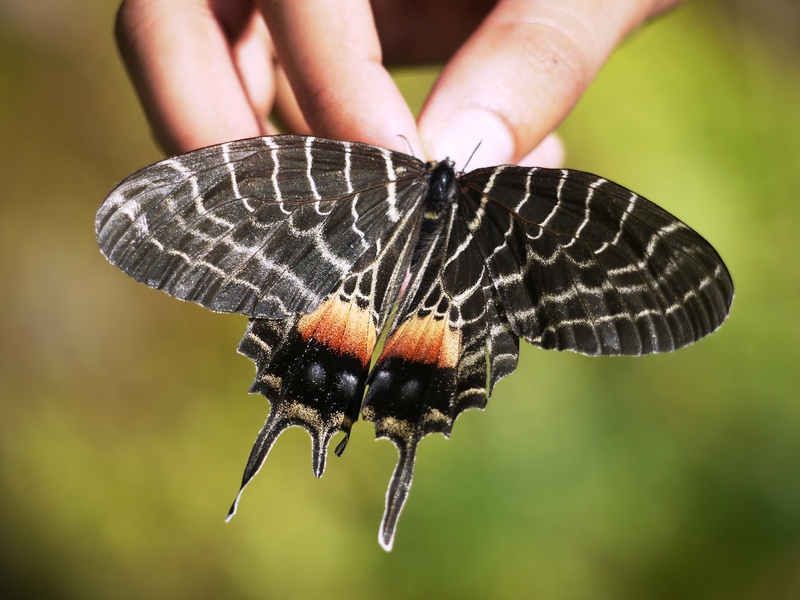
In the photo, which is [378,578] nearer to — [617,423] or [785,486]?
[617,423]

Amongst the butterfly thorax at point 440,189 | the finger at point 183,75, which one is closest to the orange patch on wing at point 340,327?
the butterfly thorax at point 440,189

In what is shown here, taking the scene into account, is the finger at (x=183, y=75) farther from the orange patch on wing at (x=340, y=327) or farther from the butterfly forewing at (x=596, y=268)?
the butterfly forewing at (x=596, y=268)

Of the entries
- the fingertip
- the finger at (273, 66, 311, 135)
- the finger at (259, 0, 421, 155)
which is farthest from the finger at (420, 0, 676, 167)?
the finger at (273, 66, 311, 135)

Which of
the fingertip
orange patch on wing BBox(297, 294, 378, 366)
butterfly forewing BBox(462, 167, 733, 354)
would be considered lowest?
the fingertip

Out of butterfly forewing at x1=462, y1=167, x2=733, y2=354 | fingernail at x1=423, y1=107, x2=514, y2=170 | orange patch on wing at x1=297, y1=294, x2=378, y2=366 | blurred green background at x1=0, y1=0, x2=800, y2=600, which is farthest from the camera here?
blurred green background at x1=0, y1=0, x2=800, y2=600

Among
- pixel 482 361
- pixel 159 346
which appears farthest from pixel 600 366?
pixel 159 346

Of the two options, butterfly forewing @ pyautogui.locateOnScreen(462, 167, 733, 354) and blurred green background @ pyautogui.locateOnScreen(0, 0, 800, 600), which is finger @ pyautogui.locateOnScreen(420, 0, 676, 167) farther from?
blurred green background @ pyautogui.locateOnScreen(0, 0, 800, 600)
